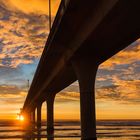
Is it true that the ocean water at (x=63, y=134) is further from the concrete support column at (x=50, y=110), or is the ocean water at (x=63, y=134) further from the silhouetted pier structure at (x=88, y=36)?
the silhouetted pier structure at (x=88, y=36)

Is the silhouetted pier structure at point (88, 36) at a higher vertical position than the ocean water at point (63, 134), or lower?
higher

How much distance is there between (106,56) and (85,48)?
351cm

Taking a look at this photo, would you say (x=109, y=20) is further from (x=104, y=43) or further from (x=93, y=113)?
(x=93, y=113)

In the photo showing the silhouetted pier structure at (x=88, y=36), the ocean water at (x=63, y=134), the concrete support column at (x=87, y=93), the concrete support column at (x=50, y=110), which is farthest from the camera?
the concrete support column at (x=50, y=110)

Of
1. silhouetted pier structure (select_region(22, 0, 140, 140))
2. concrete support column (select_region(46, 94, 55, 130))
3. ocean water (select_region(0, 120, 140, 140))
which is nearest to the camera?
silhouetted pier structure (select_region(22, 0, 140, 140))

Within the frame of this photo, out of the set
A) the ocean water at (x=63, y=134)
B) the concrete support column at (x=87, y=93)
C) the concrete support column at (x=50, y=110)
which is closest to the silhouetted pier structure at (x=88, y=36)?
the concrete support column at (x=87, y=93)

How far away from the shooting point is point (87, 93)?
2878 centimetres

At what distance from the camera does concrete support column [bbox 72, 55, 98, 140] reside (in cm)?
2855

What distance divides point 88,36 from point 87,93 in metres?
7.71

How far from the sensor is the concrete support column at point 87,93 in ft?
93.7

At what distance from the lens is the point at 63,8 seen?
20531 millimetres

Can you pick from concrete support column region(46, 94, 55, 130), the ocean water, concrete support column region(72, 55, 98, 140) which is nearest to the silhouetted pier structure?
concrete support column region(72, 55, 98, 140)

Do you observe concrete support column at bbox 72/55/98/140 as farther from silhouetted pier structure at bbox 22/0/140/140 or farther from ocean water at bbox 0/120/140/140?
ocean water at bbox 0/120/140/140

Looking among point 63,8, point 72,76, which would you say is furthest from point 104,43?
point 72,76
